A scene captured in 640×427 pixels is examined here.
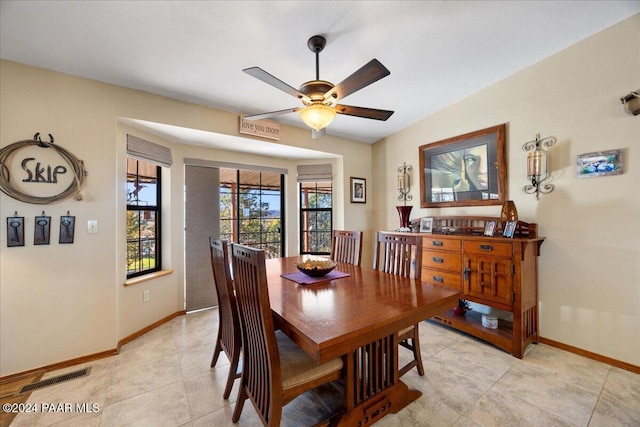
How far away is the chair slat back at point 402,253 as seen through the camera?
1.97 meters

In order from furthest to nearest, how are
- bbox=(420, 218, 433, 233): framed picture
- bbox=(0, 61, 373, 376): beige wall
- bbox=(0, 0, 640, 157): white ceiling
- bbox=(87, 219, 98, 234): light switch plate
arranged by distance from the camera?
bbox=(420, 218, 433, 233): framed picture → bbox=(87, 219, 98, 234): light switch plate → bbox=(0, 61, 373, 376): beige wall → bbox=(0, 0, 640, 157): white ceiling

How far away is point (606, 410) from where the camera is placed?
64.1 inches

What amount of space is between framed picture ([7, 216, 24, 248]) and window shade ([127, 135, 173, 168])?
39.3 inches

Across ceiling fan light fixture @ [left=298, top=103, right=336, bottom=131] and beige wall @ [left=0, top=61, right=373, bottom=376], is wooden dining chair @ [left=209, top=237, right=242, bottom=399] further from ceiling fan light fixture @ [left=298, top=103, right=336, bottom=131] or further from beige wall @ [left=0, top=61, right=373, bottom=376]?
beige wall @ [left=0, top=61, right=373, bottom=376]

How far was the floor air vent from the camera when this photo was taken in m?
1.88

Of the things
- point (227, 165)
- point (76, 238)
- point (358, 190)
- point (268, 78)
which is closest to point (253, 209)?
point (227, 165)

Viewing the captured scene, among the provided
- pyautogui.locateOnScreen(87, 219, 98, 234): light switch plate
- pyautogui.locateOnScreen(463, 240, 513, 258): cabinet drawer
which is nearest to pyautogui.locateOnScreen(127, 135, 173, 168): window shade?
pyautogui.locateOnScreen(87, 219, 98, 234): light switch plate

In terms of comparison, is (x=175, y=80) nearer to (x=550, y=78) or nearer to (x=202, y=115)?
(x=202, y=115)

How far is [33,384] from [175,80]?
2727mm

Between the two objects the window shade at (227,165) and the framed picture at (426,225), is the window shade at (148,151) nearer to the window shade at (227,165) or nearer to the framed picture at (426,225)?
the window shade at (227,165)

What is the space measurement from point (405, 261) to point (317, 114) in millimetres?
1343

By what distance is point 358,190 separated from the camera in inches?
166

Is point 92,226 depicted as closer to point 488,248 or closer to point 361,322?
point 361,322

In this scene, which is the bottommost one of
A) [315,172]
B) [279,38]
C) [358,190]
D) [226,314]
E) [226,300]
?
[226,314]
